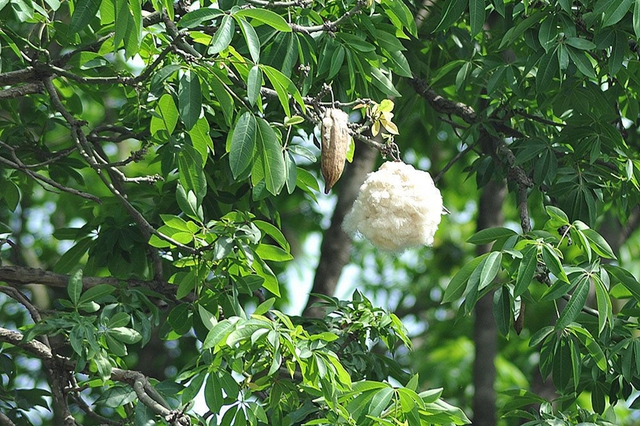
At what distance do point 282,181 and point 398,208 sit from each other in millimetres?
326

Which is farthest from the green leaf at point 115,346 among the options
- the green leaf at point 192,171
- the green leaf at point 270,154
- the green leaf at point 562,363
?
the green leaf at point 562,363

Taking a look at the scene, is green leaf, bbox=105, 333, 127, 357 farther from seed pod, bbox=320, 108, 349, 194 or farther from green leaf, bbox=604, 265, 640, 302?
green leaf, bbox=604, 265, 640, 302

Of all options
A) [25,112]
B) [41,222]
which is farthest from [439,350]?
[25,112]

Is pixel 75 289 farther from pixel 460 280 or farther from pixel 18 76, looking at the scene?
pixel 460 280

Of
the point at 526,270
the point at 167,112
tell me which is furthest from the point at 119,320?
the point at 526,270

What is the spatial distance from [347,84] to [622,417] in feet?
15.4

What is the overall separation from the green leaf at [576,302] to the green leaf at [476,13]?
0.83m

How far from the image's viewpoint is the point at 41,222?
7848mm

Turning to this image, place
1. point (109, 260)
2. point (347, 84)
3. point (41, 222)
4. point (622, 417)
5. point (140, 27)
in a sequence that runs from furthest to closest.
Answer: point (41, 222) < point (622, 417) < point (109, 260) < point (347, 84) < point (140, 27)

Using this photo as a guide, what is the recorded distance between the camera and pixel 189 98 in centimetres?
250

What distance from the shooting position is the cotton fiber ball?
259 centimetres

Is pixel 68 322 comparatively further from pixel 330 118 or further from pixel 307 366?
pixel 330 118

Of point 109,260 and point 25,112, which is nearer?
point 109,260

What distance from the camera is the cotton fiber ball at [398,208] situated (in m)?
2.59
